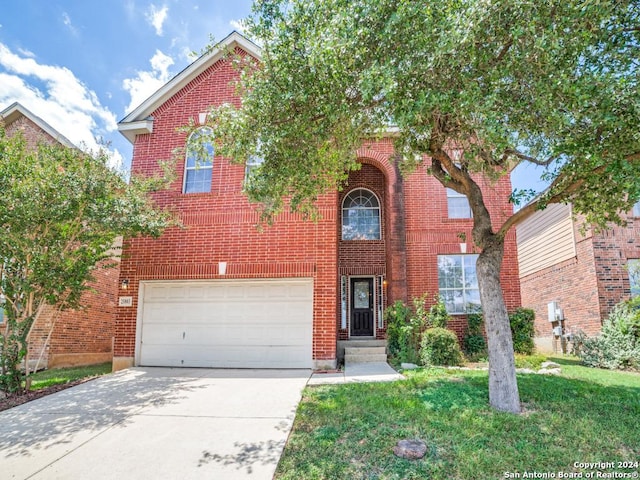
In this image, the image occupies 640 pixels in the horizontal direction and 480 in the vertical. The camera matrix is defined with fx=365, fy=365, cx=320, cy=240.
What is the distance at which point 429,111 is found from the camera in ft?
16.3

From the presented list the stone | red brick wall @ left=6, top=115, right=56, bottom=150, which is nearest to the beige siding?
the stone

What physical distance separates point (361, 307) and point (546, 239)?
772cm

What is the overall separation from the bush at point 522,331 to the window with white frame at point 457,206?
3.40 metres

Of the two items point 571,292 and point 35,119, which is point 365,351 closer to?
point 571,292

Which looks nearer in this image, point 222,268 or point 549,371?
point 549,371

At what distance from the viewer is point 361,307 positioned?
497 inches

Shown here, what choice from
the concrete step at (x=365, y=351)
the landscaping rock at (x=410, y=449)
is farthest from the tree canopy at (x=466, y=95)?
the concrete step at (x=365, y=351)

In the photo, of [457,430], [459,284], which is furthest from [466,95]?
→ [459,284]

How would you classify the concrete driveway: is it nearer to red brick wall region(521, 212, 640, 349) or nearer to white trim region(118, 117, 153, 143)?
white trim region(118, 117, 153, 143)

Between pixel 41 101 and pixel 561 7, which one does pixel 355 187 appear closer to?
pixel 561 7

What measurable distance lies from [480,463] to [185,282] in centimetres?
801

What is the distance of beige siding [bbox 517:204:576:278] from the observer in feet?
40.3

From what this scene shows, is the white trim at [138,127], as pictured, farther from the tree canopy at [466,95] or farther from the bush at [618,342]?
the bush at [618,342]

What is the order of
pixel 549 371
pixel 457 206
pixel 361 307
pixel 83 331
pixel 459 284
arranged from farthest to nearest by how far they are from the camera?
pixel 361 307
pixel 457 206
pixel 83 331
pixel 459 284
pixel 549 371
